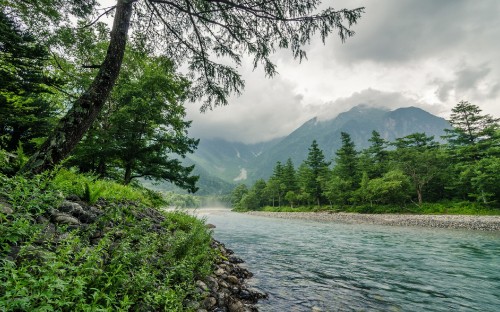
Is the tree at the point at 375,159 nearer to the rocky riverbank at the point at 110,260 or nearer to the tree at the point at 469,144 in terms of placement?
the tree at the point at 469,144

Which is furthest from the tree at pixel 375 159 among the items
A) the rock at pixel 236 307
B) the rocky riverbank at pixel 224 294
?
the rock at pixel 236 307

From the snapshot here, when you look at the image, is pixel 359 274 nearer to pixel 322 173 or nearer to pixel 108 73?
pixel 108 73

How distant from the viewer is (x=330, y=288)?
24.3 feet

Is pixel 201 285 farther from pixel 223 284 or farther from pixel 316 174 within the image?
pixel 316 174

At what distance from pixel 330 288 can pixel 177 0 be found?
30.1 ft

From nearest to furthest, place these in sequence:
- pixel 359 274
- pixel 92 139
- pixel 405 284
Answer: pixel 405 284
pixel 359 274
pixel 92 139

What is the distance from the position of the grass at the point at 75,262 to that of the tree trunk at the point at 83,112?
40 cm

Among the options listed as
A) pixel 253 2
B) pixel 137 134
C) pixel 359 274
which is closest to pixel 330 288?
pixel 359 274

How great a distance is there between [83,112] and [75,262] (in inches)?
114

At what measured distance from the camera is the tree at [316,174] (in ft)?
197

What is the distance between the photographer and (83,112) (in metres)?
4.82

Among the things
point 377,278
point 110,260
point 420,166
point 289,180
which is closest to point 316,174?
point 289,180

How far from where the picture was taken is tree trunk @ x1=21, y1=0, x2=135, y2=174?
4.46m

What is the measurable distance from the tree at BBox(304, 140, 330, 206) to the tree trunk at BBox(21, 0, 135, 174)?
55.8 metres
